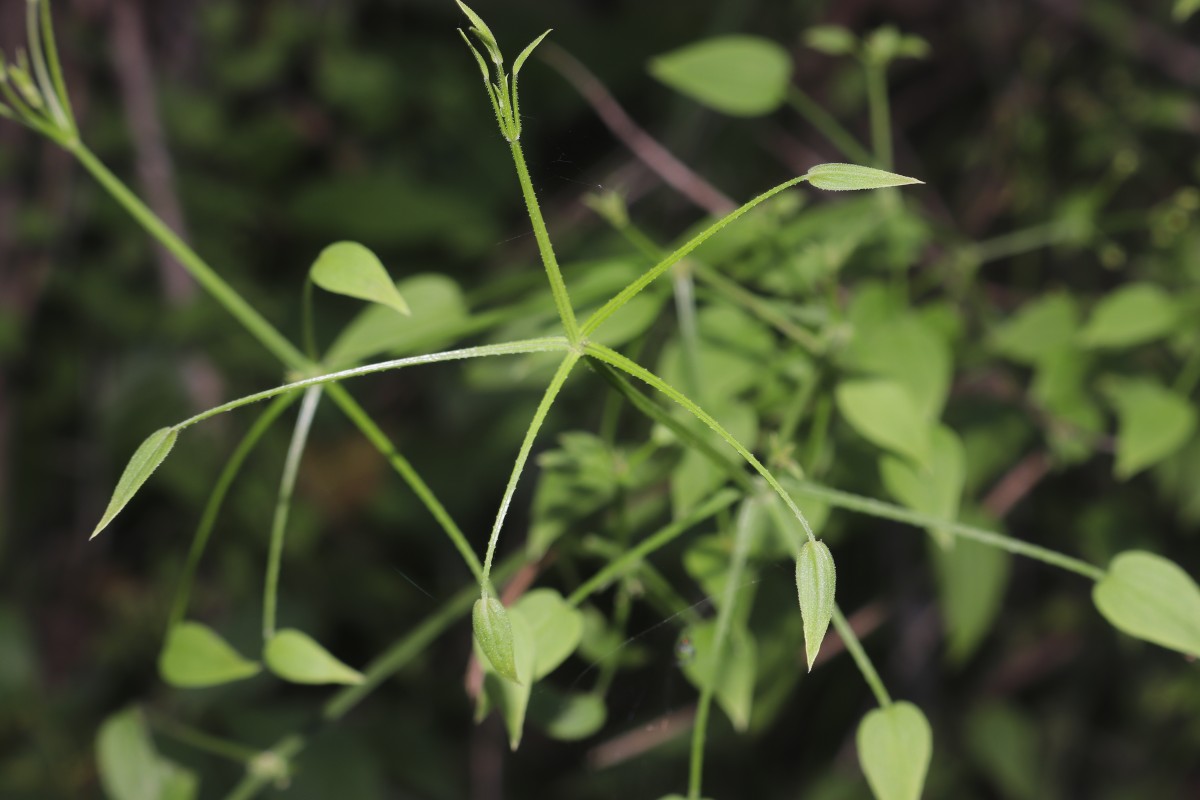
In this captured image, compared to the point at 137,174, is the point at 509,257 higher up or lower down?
lower down

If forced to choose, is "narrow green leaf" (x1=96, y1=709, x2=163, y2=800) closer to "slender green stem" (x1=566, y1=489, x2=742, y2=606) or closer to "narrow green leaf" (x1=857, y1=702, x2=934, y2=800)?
"slender green stem" (x1=566, y1=489, x2=742, y2=606)

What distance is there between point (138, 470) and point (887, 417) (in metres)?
0.46

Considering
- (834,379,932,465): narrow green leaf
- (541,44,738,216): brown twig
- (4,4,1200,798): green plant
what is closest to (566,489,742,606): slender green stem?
(4,4,1200,798): green plant

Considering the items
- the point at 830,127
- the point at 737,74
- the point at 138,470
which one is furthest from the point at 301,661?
the point at 830,127

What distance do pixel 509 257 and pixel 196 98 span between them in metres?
0.59

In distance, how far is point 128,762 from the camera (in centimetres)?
80

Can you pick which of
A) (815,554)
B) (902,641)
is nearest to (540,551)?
(815,554)

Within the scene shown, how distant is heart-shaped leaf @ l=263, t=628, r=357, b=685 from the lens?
625 mm

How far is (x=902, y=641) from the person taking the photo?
1439mm


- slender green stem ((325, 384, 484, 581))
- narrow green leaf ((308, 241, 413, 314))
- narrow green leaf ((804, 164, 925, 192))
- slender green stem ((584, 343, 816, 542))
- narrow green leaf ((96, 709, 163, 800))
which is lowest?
narrow green leaf ((96, 709, 163, 800))

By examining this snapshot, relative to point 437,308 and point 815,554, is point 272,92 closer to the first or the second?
point 437,308

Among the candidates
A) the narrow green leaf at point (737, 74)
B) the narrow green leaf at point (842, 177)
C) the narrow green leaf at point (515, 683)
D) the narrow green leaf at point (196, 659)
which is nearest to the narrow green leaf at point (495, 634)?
the narrow green leaf at point (515, 683)

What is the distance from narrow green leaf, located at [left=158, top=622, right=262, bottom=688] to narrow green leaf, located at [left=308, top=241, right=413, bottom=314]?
0.89 ft

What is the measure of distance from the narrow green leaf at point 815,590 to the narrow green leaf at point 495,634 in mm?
117
